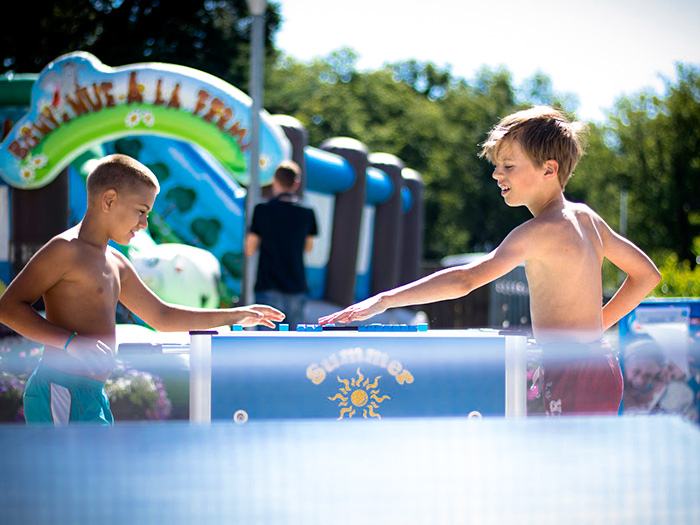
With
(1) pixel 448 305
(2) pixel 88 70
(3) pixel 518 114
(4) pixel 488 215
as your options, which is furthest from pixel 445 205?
(3) pixel 518 114

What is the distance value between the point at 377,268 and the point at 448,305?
12.9 feet

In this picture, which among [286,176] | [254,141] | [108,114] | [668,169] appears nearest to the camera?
[286,176]

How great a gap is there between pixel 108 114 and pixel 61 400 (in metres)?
6.26

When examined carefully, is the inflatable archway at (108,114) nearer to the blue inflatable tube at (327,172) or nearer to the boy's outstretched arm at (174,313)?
the blue inflatable tube at (327,172)

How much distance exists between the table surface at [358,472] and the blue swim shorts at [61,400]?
0.98 m

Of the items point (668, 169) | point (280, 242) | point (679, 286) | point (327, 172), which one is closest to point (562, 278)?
point (280, 242)

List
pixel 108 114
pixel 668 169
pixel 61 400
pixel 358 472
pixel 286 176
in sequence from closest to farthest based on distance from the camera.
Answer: pixel 358 472 < pixel 61 400 < pixel 286 176 < pixel 108 114 < pixel 668 169

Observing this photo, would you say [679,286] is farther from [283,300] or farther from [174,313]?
[174,313]

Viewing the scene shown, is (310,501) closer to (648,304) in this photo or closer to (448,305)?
(648,304)

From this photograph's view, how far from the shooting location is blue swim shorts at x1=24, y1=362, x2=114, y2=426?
2568 millimetres

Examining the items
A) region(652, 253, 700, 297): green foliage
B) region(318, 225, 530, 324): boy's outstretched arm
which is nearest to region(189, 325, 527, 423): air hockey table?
region(318, 225, 530, 324): boy's outstretched arm

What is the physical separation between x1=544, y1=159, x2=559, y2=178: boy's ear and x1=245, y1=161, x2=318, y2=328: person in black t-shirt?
12.1ft

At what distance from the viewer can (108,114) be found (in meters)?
8.45

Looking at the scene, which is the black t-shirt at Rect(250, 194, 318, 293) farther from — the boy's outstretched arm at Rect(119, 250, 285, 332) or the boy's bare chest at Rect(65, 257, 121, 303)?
the boy's bare chest at Rect(65, 257, 121, 303)
